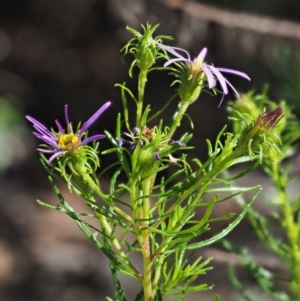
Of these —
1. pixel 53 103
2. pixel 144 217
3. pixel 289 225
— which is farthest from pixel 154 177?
pixel 53 103

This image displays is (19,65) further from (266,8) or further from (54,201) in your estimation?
(266,8)

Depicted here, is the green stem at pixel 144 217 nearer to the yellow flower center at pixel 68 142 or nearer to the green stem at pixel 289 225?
the yellow flower center at pixel 68 142

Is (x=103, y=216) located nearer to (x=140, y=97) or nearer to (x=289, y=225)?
(x=140, y=97)

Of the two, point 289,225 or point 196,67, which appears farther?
point 289,225

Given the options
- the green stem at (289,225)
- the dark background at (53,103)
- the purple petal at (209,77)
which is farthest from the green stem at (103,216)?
the dark background at (53,103)

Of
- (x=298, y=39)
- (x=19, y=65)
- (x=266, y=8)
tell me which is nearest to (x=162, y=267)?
(x=298, y=39)
